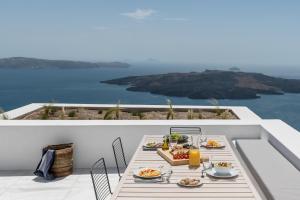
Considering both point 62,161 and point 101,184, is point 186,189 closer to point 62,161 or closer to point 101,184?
point 101,184

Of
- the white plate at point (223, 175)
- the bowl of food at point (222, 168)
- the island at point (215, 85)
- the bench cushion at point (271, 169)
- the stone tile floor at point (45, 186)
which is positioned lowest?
the island at point (215, 85)

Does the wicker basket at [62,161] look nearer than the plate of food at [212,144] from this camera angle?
No

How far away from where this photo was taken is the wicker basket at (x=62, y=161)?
6.14m

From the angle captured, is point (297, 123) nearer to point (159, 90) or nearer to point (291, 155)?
point (159, 90)

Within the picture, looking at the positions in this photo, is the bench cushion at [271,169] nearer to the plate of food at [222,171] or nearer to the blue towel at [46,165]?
the plate of food at [222,171]

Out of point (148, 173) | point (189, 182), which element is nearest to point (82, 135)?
point (148, 173)

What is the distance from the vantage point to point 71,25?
3605 inches

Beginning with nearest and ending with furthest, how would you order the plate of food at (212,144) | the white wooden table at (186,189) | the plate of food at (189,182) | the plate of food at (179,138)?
the white wooden table at (186,189) < the plate of food at (189,182) < the plate of food at (212,144) < the plate of food at (179,138)

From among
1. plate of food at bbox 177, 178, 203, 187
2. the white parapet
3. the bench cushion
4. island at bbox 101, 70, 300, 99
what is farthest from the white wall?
island at bbox 101, 70, 300, 99

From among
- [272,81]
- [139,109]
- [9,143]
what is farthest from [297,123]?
[9,143]

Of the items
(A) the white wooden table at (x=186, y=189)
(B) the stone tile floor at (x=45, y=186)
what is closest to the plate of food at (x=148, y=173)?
(A) the white wooden table at (x=186, y=189)

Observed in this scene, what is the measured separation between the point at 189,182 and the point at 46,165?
11.1ft

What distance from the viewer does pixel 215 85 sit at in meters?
63.1

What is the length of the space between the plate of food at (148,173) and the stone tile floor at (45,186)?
1814 mm
